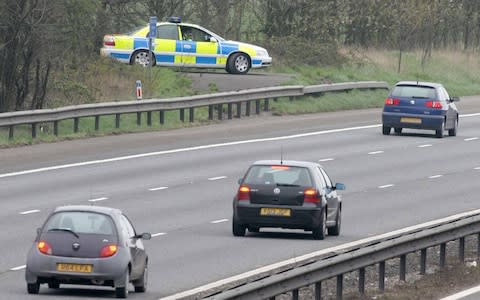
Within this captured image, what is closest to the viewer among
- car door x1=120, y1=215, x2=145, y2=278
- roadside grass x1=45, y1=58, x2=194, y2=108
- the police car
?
car door x1=120, y1=215, x2=145, y2=278

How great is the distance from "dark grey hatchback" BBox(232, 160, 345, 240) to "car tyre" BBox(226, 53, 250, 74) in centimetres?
2522

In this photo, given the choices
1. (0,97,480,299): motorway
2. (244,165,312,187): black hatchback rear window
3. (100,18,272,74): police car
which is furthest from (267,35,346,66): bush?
(244,165,312,187): black hatchback rear window

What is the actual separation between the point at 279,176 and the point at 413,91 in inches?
759

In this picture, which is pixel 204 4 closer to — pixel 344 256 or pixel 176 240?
pixel 176 240

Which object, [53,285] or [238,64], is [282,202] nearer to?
[53,285]

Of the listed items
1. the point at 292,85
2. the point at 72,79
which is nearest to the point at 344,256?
the point at 72,79

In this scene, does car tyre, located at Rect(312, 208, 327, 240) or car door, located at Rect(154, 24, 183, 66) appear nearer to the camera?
car tyre, located at Rect(312, 208, 327, 240)

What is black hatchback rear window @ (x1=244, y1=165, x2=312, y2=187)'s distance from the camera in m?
23.5

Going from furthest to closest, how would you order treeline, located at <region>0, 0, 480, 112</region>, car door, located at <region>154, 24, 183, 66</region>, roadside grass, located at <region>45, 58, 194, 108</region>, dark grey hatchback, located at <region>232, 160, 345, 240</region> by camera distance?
car door, located at <region>154, 24, 183, 66</region> → roadside grass, located at <region>45, 58, 194, 108</region> → treeline, located at <region>0, 0, 480, 112</region> → dark grey hatchback, located at <region>232, 160, 345, 240</region>

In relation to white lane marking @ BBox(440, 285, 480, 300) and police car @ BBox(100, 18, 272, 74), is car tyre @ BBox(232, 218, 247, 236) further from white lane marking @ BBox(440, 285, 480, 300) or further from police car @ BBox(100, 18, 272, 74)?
police car @ BBox(100, 18, 272, 74)

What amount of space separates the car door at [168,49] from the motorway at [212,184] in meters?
4.83

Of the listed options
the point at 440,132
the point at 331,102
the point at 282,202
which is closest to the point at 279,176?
the point at 282,202

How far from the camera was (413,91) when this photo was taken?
139 feet

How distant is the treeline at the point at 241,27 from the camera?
131ft
